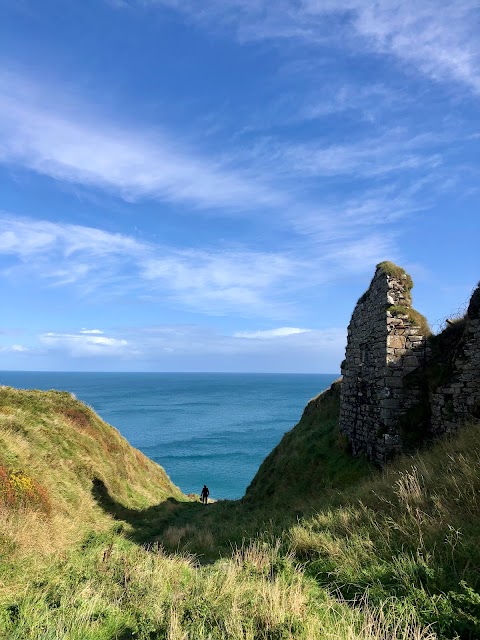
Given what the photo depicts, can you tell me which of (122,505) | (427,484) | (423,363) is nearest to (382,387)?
(423,363)

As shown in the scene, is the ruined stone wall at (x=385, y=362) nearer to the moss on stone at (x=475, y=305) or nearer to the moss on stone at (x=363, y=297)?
the moss on stone at (x=363, y=297)

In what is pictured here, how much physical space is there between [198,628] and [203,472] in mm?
61939

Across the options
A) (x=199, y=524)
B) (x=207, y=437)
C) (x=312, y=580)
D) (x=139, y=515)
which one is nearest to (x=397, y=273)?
(x=312, y=580)

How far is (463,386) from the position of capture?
1156 cm

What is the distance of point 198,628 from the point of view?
15.8ft

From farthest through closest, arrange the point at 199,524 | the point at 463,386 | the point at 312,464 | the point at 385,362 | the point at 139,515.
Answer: the point at 139,515 → the point at 312,464 → the point at 199,524 → the point at 385,362 → the point at 463,386

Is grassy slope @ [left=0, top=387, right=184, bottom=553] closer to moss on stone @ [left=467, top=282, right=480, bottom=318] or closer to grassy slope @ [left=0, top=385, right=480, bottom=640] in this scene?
grassy slope @ [left=0, top=385, right=480, bottom=640]

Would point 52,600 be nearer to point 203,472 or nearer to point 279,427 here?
point 203,472

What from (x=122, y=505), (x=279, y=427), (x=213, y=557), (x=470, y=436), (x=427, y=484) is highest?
(x=470, y=436)

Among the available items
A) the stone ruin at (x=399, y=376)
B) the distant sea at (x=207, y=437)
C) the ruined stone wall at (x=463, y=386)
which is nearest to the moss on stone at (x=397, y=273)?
the stone ruin at (x=399, y=376)

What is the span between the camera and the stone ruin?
38.2 ft

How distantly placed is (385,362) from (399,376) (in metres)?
0.64

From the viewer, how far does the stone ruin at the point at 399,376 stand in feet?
38.2

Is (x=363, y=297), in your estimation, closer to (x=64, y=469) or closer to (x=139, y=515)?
(x=139, y=515)
